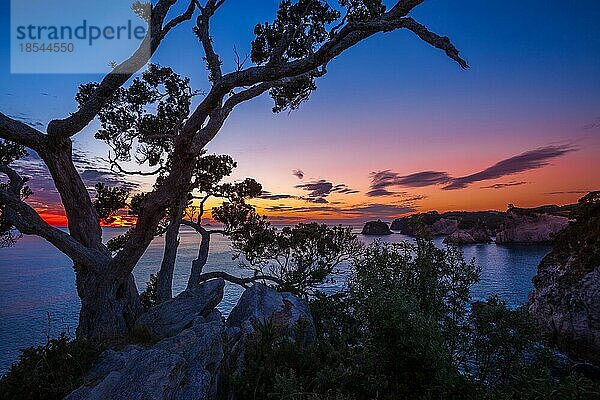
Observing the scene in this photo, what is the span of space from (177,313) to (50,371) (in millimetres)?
4738

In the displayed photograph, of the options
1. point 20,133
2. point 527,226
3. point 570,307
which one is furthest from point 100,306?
point 527,226

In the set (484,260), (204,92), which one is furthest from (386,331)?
(484,260)

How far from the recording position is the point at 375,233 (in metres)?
110

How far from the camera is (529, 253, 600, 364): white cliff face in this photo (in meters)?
19.0

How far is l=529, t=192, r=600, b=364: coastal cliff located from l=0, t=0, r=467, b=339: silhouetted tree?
1785 centimetres

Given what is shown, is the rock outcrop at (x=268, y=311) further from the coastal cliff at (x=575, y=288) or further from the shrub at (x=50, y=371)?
the coastal cliff at (x=575, y=288)

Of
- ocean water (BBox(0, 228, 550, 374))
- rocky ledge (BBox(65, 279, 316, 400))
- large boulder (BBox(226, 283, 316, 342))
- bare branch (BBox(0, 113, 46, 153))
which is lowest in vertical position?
ocean water (BBox(0, 228, 550, 374))

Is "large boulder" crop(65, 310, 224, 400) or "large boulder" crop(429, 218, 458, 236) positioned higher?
"large boulder" crop(65, 310, 224, 400)

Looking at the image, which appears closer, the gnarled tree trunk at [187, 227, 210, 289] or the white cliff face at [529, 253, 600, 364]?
the gnarled tree trunk at [187, 227, 210, 289]

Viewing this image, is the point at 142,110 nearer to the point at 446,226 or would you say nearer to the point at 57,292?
the point at 57,292

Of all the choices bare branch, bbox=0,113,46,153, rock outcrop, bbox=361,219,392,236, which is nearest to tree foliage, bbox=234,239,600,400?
bare branch, bbox=0,113,46,153

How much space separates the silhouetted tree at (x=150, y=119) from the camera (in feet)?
25.3

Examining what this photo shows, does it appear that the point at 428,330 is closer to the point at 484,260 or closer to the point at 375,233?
the point at 484,260

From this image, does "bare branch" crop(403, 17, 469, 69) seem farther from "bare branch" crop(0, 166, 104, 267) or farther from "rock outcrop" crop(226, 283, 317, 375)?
"bare branch" crop(0, 166, 104, 267)
